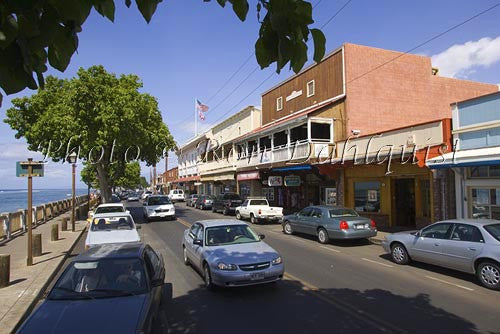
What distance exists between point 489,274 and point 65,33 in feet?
31.8

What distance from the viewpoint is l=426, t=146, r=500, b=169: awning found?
1243 cm

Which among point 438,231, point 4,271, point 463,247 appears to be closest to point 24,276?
point 4,271

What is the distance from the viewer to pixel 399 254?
11.4 meters

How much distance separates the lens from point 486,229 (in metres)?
9.05

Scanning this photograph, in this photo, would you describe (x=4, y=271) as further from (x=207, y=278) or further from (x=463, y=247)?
(x=463, y=247)

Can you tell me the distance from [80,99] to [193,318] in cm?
1991

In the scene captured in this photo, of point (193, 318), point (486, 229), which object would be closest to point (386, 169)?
point (486, 229)

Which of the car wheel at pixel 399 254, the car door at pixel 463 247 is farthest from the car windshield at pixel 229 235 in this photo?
the car door at pixel 463 247

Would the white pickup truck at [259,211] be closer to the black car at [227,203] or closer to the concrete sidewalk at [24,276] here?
the black car at [227,203]

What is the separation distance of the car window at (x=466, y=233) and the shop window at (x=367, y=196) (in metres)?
10.2

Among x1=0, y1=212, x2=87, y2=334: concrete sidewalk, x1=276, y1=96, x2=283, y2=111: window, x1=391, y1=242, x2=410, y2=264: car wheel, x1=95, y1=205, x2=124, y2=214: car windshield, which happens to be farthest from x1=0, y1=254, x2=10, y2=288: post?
x1=276, y1=96, x2=283, y2=111: window

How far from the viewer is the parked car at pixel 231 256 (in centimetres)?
794

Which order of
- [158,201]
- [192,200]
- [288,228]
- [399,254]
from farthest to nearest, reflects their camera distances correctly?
[192,200] < [158,201] < [288,228] < [399,254]

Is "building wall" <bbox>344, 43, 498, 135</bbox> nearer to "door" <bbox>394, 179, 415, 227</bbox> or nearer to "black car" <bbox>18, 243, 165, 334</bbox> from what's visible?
"door" <bbox>394, 179, 415, 227</bbox>
